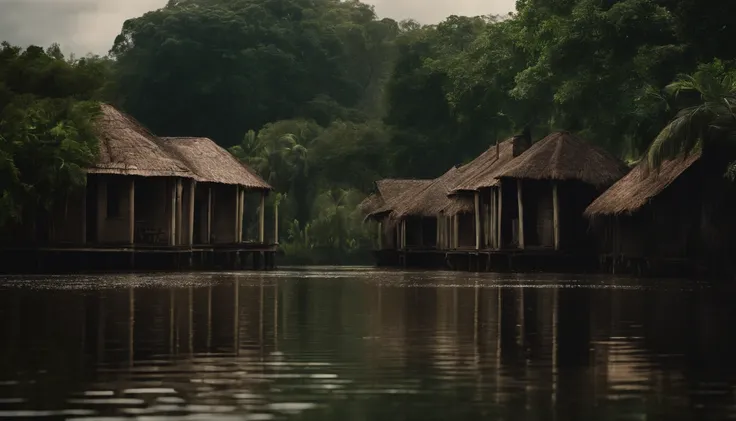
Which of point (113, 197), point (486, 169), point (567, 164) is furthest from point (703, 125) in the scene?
point (486, 169)

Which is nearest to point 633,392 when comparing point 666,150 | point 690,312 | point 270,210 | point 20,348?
point 20,348

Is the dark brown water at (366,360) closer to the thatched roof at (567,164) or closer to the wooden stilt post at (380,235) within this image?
the thatched roof at (567,164)

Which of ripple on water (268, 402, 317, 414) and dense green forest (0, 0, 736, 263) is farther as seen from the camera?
dense green forest (0, 0, 736, 263)

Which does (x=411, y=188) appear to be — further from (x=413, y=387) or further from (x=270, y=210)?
(x=413, y=387)

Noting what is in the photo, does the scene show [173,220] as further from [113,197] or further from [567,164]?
[567,164]

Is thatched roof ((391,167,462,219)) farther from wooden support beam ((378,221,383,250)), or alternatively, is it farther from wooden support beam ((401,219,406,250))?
wooden support beam ((378,221,383,250))

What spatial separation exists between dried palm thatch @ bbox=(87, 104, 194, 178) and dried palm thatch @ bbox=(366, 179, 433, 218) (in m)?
21.2

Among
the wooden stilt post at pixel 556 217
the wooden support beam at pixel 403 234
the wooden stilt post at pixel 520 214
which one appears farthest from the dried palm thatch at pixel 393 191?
the wooden stilt post at pixel 556 217

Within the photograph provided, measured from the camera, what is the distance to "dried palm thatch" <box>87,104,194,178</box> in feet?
149

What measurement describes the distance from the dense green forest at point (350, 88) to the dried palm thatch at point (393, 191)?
198 inches

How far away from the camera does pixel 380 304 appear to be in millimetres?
21828

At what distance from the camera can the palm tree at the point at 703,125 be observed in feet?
116

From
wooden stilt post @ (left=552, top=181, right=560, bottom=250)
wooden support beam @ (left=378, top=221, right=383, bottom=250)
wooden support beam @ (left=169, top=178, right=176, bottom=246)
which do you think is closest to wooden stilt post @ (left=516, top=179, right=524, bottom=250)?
wooden stilt post @ (left=552, top=181, right=560, bottom=250)

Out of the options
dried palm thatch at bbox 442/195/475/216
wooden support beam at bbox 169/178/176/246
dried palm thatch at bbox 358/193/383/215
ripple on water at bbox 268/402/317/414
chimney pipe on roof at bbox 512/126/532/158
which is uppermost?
chimney pipe on roof at bbox 512/126/532/158
